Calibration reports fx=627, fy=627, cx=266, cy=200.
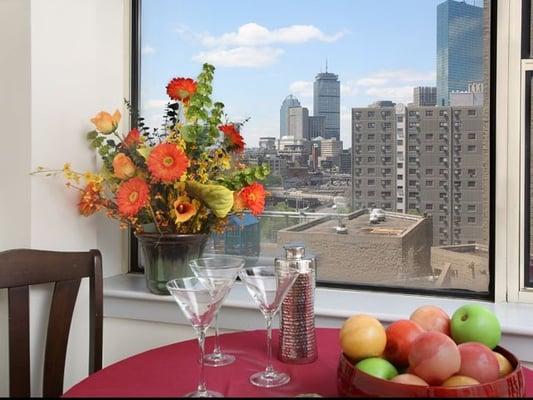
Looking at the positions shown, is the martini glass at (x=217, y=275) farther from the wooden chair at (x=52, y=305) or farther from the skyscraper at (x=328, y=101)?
the skyscraper at (x=328, y=101)

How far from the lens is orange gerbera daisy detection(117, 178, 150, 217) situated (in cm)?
165

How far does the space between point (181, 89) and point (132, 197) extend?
1.11 ft

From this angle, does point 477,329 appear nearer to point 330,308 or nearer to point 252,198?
point 330,308

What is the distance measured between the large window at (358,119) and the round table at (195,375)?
597 millimetres

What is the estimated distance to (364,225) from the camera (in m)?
1.93

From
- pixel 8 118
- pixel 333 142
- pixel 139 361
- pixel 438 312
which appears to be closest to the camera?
pixel 438 312

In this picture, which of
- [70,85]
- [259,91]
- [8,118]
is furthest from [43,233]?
[259,91]

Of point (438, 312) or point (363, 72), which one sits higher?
point (363, 72)

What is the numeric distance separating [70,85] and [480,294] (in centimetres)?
134

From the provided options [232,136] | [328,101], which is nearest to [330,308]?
[232,136]

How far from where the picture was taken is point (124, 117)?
7.09ft

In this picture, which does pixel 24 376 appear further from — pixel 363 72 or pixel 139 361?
pixel 363 72

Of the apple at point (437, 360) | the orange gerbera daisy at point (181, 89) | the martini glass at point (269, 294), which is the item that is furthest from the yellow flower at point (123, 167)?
the apple at point (437, 360)

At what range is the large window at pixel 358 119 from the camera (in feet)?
5.95
